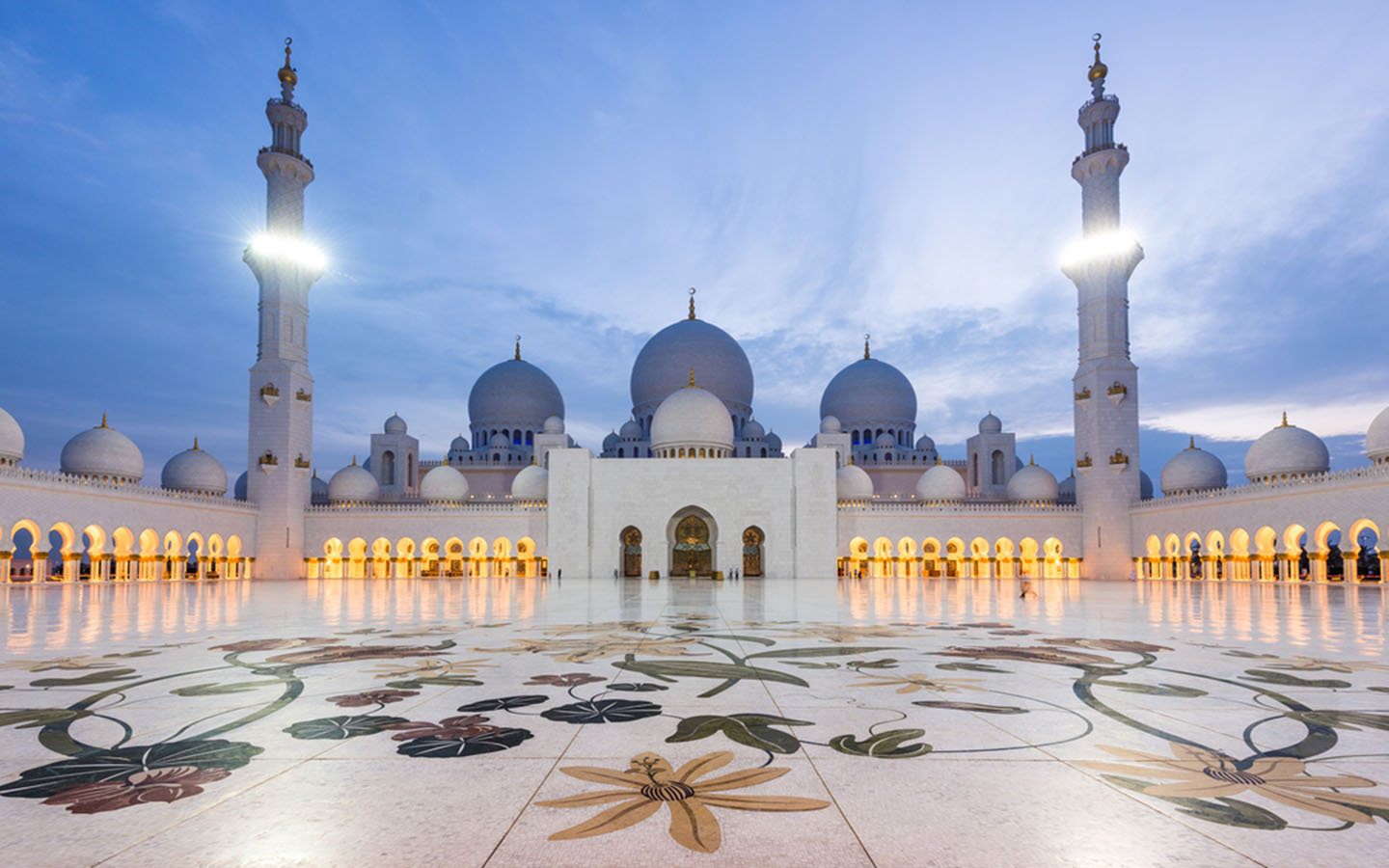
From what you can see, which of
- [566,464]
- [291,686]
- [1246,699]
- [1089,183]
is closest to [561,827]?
[291,686]

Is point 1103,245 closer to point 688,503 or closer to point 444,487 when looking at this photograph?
point 688,503

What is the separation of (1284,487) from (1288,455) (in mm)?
5202

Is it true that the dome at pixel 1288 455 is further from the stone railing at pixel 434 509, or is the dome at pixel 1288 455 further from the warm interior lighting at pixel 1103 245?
the stone railing at pixel 434 509

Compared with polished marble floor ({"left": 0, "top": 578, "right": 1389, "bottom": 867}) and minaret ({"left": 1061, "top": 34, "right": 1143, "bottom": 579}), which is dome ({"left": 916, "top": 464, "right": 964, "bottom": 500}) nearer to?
minaret ({"left": 1061, "top": 34, "right": 1143, "bottom": 579})

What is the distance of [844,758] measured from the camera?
3418mm

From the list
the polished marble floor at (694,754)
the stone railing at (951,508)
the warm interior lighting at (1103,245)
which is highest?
Answer: the warm interior lighting at (1103,245)

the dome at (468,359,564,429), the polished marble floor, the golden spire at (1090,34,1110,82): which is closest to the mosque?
the golden spire at (1090,34,1110,82)

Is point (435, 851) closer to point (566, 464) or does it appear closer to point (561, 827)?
point (561, 827)

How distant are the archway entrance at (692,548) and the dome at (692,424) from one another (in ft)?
13.3

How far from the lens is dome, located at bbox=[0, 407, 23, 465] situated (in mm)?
26891

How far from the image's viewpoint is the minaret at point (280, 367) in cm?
3362

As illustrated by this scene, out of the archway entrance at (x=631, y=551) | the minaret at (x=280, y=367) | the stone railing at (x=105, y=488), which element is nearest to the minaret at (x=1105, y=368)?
the archway entrance at (x=631, y=551)

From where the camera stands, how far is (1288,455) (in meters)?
30.3

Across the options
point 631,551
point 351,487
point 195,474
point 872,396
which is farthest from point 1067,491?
point 195,474
